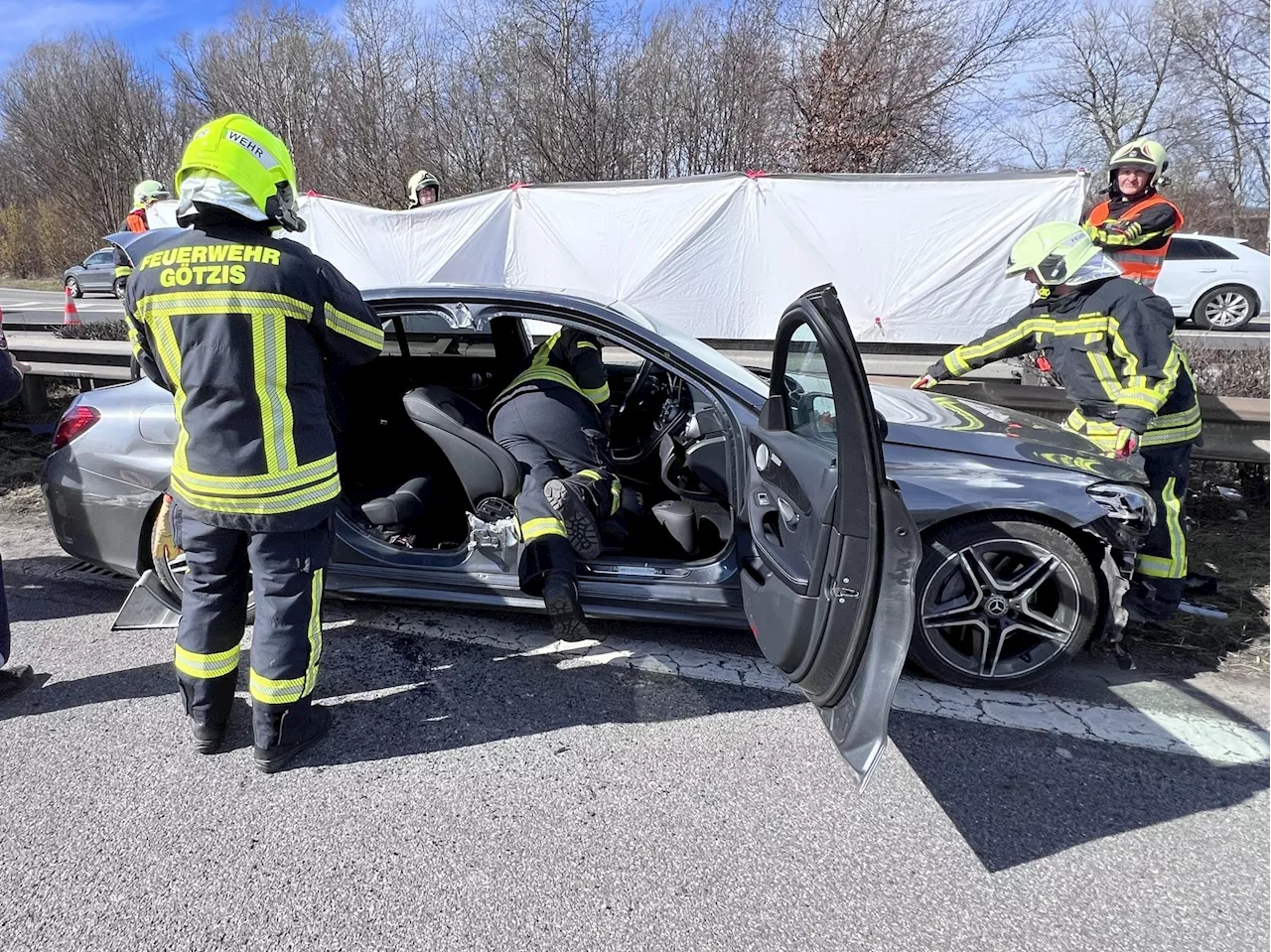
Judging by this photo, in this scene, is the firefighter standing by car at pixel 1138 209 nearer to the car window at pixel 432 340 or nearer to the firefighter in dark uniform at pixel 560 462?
the firefighter in dark uniform at pixel 560 462

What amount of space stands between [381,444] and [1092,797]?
3.17 m

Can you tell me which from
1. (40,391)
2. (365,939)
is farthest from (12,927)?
(40,391)

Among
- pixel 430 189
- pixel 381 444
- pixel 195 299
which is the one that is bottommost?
pixel 381 444

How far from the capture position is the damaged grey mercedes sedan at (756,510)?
2262 millimetres

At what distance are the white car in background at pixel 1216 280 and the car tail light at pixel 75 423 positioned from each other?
1414 centimetres

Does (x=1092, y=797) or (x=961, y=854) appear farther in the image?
(x=1092, y=797)

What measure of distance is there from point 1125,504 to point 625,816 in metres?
1.95

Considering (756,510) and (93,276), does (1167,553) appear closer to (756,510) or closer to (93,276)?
(756,510)

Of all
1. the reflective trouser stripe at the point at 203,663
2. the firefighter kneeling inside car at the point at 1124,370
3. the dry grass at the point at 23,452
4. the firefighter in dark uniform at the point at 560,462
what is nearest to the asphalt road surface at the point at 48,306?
the dry grass at the point at 23,452

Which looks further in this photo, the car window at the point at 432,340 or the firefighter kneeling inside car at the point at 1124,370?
the car window at the point at 432,340

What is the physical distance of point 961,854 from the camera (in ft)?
6.73

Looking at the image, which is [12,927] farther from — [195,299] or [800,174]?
[800,174]

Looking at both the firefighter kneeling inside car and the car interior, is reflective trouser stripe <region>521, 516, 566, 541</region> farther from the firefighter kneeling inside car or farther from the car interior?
the firefighter kneeling inside car

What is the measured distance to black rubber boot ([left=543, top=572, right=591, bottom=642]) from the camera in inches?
107
